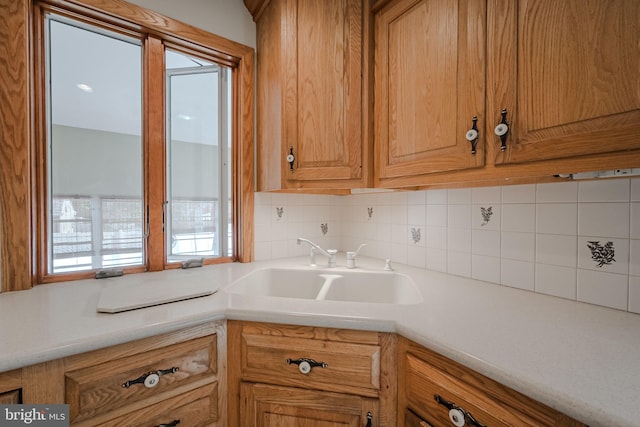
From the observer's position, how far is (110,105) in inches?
50.6

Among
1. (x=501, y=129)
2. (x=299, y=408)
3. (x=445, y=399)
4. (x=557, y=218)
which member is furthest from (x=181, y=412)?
(x=557, y=218)

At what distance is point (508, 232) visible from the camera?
1.08m

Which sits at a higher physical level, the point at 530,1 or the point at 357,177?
the point at 530,1

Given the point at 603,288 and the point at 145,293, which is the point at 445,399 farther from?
the point at 145,293

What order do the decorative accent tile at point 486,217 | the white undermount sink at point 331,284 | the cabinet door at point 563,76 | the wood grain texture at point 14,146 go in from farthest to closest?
the white undermount sink at point 331,284
the decorative accent tile at point 486,217
the wood grain texture at point 14,146
the cabinet door at point 563,76

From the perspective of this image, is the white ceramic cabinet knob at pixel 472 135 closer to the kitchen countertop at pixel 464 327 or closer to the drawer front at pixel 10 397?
the kitchen countertop at pixel 464 327

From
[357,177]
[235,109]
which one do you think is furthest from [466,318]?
[235,109]

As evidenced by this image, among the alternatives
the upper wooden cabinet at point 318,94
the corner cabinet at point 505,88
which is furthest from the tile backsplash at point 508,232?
the upper wooden cabinet at point 318,94

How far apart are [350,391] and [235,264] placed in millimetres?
891

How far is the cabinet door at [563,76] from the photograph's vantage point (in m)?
0.61

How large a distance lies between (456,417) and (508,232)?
27.8 inches

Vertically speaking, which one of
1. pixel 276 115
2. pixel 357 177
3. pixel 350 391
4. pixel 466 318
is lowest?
pixel 350 391

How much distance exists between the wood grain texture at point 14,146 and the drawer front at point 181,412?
682 millimetres

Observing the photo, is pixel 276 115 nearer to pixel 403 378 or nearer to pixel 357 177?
pixel 357 177
